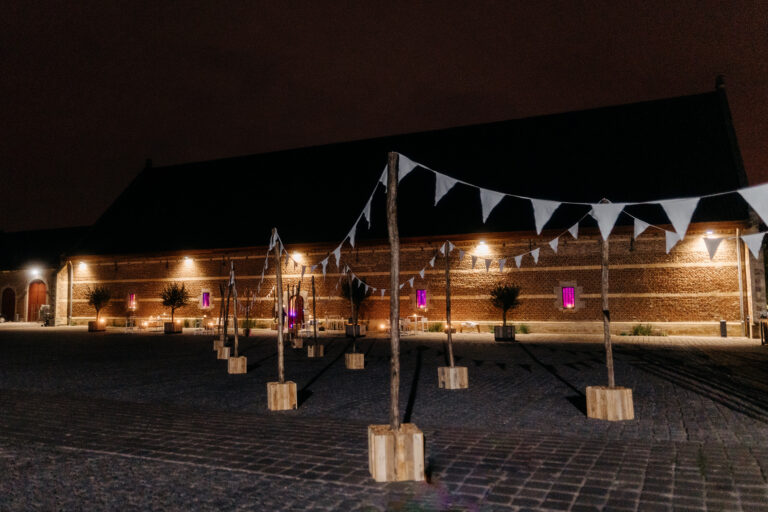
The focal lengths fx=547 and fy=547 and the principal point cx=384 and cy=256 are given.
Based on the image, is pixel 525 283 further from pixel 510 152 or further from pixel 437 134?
pixel 437 134

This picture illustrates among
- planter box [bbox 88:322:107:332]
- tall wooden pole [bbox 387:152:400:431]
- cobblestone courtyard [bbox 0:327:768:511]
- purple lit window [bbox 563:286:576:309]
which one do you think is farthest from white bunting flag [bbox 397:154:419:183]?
planter box [bbox 88:322:107:332]

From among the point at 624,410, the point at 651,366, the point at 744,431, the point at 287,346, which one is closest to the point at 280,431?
the point at 624,410

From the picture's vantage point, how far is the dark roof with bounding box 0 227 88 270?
34.8 m

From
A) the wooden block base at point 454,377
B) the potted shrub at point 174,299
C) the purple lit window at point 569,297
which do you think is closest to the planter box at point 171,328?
the potted shrub at point 174,299

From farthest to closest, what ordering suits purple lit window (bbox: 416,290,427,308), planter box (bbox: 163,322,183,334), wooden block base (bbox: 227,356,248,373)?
planter box (bbox: 163,322,183,334) → purple lit window (bbox: 416,290,427,308) → wooden block base (bbox: 227,356,248,373)

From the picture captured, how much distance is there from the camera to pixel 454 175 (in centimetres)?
2448

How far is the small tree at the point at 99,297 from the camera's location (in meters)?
28.1

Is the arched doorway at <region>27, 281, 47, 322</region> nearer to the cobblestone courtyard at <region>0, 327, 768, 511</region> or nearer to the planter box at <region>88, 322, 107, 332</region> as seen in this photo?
the planter box at <region>88, 322, 107, 332</region>

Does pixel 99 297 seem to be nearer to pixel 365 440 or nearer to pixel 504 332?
pixel 504 332

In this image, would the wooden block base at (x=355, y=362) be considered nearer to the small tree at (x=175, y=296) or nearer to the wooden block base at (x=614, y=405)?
the wooden block base at (x=614, y=405)

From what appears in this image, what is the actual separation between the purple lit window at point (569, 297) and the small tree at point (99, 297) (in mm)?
22437

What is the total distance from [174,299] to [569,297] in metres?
17.7

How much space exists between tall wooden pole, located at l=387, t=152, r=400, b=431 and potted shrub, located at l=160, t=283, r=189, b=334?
A: 73.2 ft

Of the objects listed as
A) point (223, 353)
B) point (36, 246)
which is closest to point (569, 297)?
point (223, 353)
